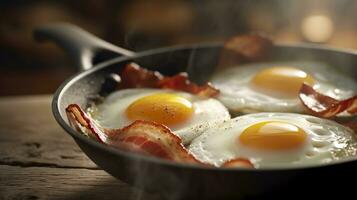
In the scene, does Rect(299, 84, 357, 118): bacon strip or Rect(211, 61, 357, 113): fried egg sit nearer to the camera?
Rect(299, 84, 357, 118): bacon strip

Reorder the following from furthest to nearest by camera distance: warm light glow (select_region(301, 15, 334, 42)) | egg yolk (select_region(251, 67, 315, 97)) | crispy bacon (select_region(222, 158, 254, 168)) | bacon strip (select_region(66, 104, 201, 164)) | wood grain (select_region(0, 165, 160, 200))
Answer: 1. warm light glow (select_region(301, 15, 334, 42))
2. egg yolk (select_region(251, 67, 315, 97))
3. wood grain (select_region(0, 165, 160, 200))
4. bacon strip (select_region(66, 104, 201, 164))
5. crispy bacon (select_region(222, 158, 254, 168))

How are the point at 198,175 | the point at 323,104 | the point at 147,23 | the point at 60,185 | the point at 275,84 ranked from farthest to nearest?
the point at 147,23 < the point at 275,84 < the point at 323,104 < the point at 60,185 < the point at 198,175

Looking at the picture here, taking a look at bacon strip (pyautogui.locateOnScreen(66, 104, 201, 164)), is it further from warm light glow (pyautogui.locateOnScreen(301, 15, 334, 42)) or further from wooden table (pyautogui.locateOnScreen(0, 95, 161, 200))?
warm light glow (pyautogui.locateOnScreen(301, 15, 334, 42))

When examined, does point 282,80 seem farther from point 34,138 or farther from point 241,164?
point 34,138

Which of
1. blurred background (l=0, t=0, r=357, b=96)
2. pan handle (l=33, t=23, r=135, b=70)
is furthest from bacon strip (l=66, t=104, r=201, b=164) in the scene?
blurred background (l=0, t=0, r=357, b=96)

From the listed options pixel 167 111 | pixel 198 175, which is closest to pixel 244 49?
A: pixel 167 111

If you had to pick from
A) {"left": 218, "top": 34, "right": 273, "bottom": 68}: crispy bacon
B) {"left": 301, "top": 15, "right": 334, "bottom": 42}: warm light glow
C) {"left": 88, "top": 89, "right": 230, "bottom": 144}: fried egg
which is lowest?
{"left": 301, "top": 15, "right": 334, "bottom": 42}: warm light glow
